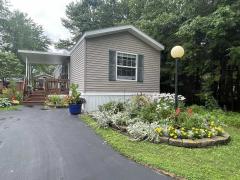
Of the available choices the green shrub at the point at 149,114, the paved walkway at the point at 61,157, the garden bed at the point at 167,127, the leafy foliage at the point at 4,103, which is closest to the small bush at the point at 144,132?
the garden bed at the point at 167,127

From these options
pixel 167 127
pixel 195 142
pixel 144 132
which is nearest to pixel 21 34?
pixel 144 132

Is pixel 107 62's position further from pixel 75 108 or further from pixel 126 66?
pixel 75 108

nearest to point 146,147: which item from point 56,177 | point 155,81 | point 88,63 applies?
point 56,177

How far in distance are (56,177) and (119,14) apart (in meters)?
24.6

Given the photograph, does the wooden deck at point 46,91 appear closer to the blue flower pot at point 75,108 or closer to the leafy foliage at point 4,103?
the leafy foliage at point 4,103

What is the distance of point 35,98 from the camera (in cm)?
1338

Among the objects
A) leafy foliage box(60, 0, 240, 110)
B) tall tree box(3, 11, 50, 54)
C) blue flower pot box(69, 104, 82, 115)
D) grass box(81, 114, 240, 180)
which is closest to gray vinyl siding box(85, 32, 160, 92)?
blue flower pot box(69, 104, 82, 115)

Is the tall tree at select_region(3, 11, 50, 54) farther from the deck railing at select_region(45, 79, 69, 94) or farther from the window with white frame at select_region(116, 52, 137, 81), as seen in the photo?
the window with white frame at select_region(116, 52, 137, 81)

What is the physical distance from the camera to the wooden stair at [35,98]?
42.7 ft

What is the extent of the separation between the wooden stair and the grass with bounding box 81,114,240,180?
8657 millimetres

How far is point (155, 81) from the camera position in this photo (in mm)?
11750

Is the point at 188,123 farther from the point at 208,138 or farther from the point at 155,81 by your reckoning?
the point at 155,81

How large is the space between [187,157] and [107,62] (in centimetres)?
659

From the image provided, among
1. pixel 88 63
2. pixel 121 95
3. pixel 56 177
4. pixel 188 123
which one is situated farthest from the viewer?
pixel 121 95
